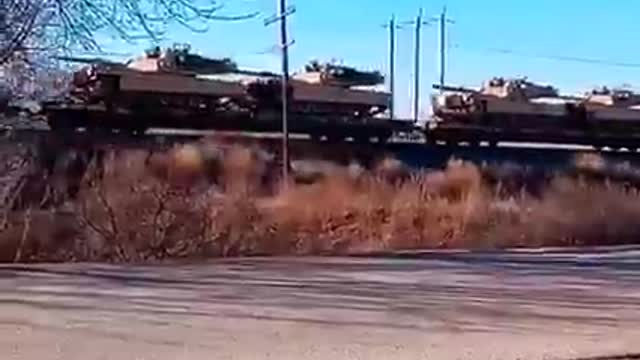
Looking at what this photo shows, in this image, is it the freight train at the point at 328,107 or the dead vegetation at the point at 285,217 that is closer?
the dead vegetation at the point at 285,217

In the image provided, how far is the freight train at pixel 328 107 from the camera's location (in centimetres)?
4200

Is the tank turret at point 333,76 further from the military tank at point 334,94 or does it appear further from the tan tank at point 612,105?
the tan tank at point 612,105

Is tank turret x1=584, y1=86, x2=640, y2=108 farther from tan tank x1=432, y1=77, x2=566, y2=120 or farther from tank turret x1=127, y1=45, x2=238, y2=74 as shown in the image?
tank turret x1=127, y1=45, x2=238, y2=74

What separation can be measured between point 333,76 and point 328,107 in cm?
200

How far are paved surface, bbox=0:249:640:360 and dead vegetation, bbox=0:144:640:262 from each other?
116 inches

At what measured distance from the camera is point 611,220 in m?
22.6

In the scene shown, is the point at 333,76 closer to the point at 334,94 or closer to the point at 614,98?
the point at 334,94

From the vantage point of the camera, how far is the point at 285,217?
2170cm

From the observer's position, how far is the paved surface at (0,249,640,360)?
28.6 ft

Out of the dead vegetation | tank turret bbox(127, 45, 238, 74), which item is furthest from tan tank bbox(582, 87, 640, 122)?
the dead vegetation

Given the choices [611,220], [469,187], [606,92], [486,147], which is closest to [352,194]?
[469,187]

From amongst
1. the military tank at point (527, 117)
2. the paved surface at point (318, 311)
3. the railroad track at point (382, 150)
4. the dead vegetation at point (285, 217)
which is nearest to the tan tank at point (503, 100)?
the military tank at point (527, 117)

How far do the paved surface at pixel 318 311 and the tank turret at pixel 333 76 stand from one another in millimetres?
39058

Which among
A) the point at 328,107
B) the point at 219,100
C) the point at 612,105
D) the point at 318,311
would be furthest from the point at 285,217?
the point at 612,105
